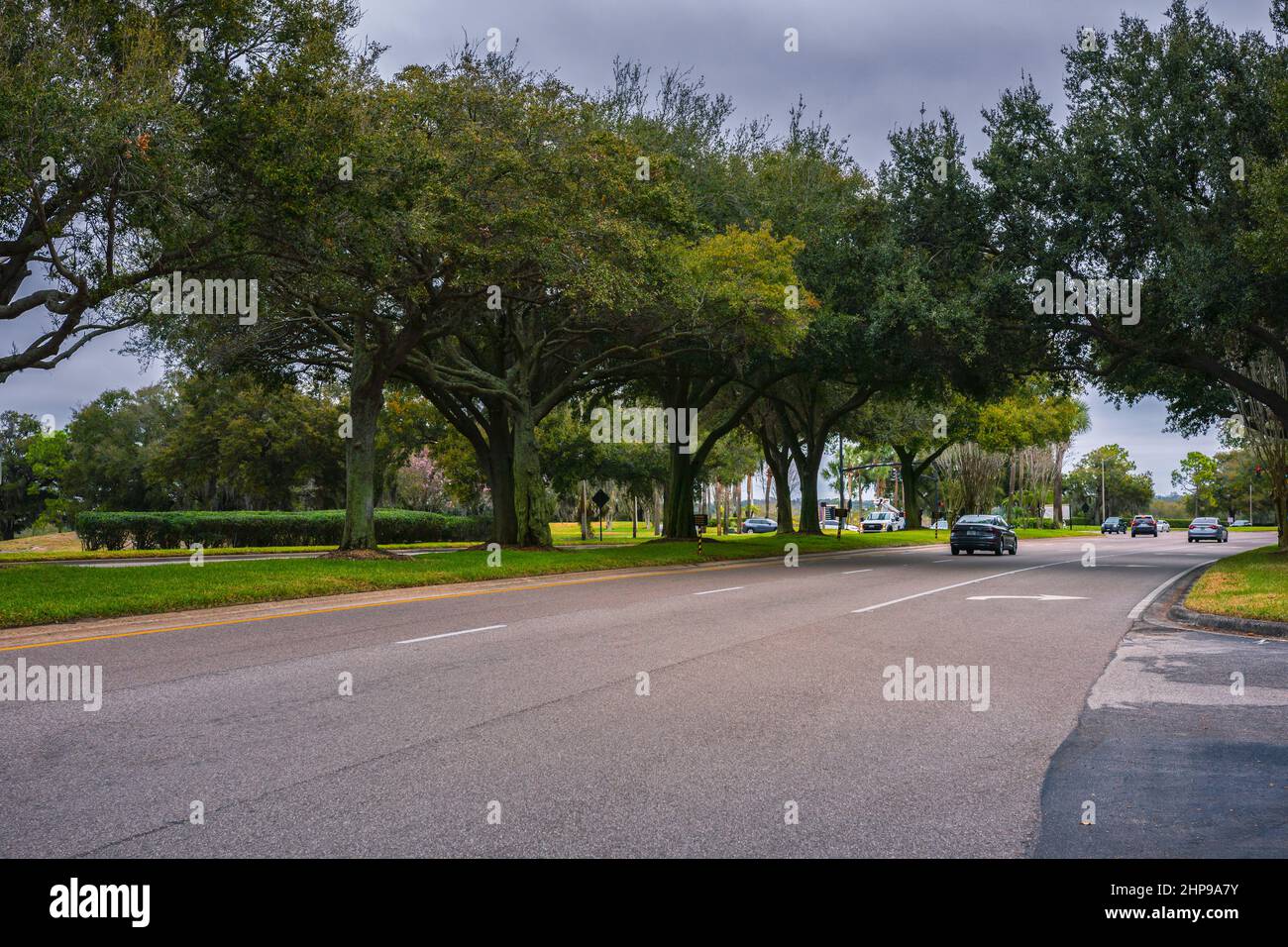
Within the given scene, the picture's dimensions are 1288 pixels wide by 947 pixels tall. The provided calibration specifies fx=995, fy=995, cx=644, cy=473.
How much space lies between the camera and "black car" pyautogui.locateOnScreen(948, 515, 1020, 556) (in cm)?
3769

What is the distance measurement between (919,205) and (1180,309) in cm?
871

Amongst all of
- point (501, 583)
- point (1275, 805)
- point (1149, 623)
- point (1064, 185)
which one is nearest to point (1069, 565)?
point (1064, 185)

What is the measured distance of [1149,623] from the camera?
46.9ft

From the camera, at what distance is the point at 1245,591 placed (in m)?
16.7

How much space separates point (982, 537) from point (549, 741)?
111 ft

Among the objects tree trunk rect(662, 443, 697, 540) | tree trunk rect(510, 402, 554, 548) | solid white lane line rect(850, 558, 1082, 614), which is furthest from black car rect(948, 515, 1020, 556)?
tree trunk rect(510, 402, 554, 548)

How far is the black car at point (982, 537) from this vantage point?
37688mm

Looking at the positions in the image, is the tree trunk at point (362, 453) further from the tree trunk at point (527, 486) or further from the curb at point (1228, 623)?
the curb at point (1228, 623)

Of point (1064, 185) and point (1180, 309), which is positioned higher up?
point (1064, 185)

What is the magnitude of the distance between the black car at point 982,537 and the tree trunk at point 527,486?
1647 centimetres

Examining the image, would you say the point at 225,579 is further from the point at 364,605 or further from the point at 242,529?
the point at 242,529

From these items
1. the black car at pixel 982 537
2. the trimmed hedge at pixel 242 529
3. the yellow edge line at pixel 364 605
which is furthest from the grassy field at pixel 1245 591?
the trimmed hedge at pixel 242 529

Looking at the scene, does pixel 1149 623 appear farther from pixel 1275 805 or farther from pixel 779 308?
pixel 779 308

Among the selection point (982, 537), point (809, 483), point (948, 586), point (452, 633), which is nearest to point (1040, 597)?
point (948, 586)
